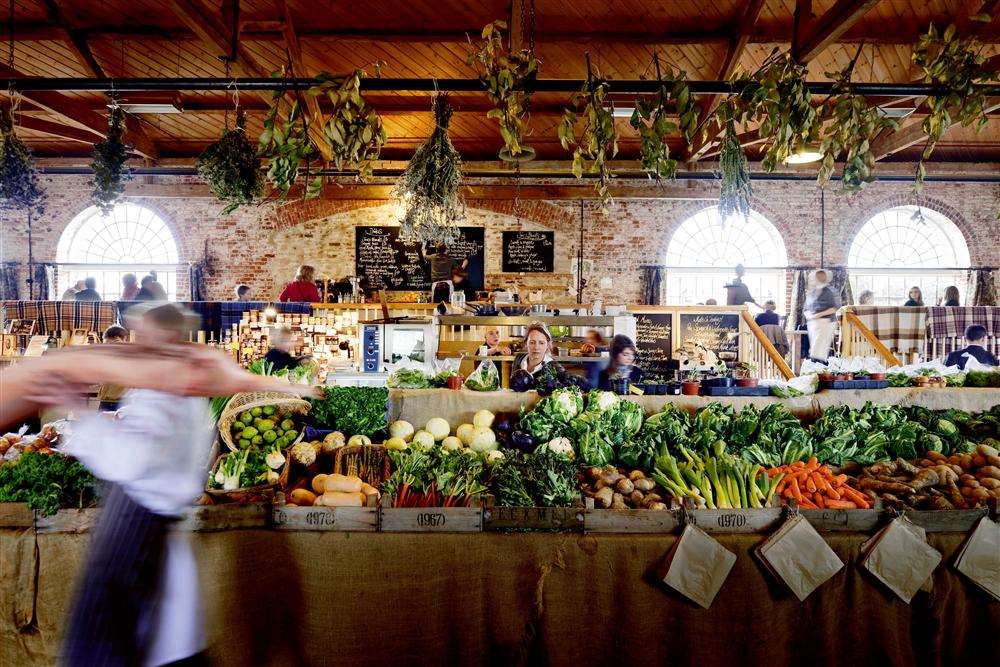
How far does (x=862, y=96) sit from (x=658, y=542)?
2.94 metres

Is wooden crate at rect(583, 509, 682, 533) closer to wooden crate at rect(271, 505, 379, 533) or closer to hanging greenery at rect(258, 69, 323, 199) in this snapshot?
wooden crate at rect(271, 505, 379, 533)

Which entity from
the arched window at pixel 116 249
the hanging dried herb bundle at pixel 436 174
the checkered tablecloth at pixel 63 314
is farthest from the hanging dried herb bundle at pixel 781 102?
the arched window at pixel 116 249

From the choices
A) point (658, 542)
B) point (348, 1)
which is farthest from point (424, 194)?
point (348, 1)

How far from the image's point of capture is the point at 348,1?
22.2ft

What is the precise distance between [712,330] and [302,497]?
28.2 ft

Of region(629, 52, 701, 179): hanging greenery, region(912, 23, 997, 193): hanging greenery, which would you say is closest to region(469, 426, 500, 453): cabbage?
region(629, 52, 701, 179): hanging greenery

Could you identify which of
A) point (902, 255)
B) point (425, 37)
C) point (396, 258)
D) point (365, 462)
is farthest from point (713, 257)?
point (365, 462)

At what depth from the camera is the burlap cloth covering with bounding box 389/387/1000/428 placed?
12.6 feet

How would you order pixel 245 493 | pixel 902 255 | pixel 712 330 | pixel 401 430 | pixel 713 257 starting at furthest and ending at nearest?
pixel 713 257 → pixel 902 255 → pixel 712 330 → pixel 401 430 → pixel 245 493

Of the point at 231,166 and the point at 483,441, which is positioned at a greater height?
the point at 231,166

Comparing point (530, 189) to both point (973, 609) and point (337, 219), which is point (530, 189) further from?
point (973, 609)

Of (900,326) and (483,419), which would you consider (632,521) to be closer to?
(483,419)

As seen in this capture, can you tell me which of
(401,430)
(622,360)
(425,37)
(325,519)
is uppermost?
(425,37)

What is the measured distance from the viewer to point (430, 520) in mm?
2676
